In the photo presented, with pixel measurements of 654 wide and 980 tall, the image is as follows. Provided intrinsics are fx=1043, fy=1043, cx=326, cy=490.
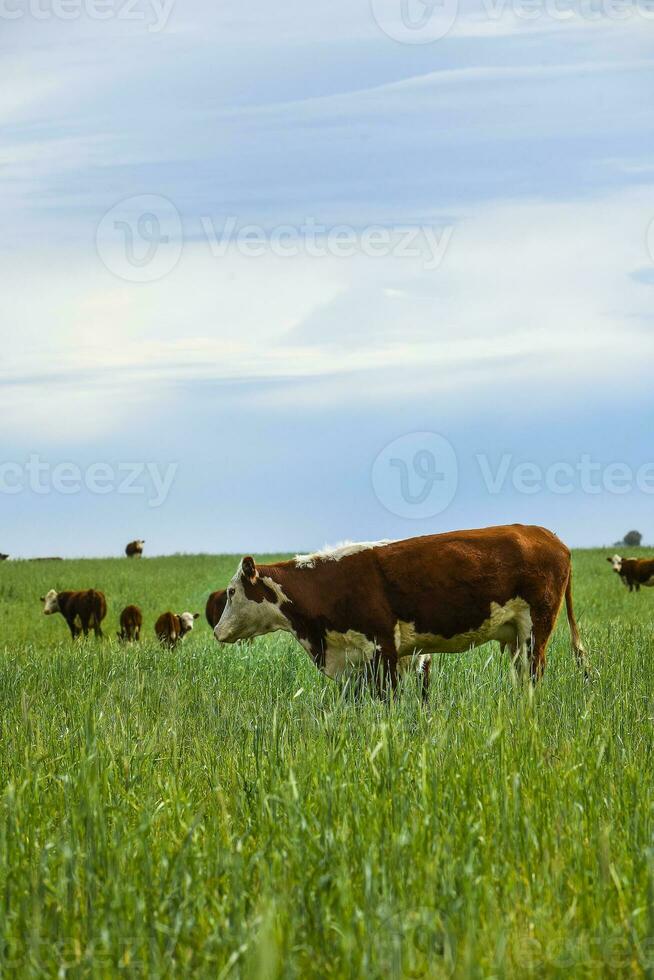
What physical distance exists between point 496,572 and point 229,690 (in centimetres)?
290

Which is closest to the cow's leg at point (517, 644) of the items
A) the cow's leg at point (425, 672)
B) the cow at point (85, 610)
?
the cow's leg at point (425, 672)

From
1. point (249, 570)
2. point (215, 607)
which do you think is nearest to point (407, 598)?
point (249, 570)

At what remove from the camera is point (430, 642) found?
1011cm

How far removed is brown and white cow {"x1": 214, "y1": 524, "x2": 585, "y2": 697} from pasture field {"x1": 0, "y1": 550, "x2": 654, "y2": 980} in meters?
2.11

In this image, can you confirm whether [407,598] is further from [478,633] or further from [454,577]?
[478,633]

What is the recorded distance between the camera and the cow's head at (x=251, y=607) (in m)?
10.3

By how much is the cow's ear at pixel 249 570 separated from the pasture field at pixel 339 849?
7.89 ft

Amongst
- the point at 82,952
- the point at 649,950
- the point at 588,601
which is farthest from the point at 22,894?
the point at 588,601

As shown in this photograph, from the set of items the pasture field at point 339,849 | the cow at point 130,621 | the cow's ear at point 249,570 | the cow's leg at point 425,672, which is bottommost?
the pasture field at point 339,849

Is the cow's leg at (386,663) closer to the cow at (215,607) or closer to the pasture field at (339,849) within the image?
the pasture field at (339,849)

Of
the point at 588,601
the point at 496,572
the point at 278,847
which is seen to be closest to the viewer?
the point at 278,847

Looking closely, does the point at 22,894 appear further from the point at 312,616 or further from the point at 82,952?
Answer: the point at 312,616

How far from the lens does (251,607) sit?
34.2 feet

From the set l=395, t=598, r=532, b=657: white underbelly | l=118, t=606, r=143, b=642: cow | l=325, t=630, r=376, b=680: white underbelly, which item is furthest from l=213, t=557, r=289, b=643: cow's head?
l=118, t=606, r=143, b=642: cow
